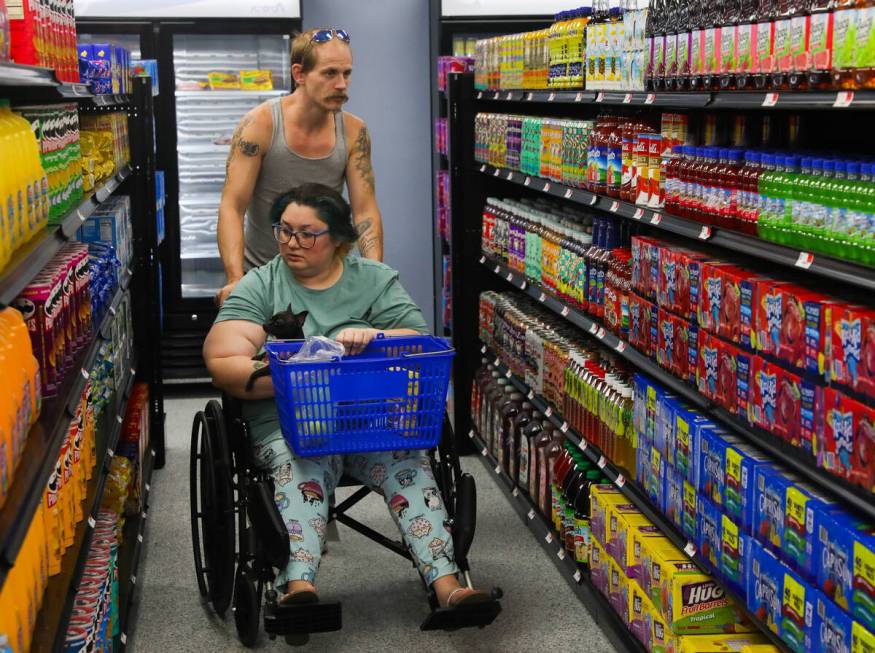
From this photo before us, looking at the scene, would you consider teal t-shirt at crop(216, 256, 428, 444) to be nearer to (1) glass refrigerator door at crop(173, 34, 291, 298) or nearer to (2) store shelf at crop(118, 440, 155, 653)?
(2) store shelf at crop(118, 440, 155, 653)

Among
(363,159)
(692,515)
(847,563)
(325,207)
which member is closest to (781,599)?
(847,563)

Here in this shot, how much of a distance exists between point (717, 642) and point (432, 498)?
3.26 ft

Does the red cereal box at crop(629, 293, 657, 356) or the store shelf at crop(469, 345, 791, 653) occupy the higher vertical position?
the red cereal box at crop(629, 293, 657, 356)

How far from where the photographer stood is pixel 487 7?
25.8 feet

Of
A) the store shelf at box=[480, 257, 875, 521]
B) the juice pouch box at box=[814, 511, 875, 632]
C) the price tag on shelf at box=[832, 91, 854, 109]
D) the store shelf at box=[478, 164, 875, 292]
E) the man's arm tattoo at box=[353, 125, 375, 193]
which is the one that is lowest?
the juice pouch box at box=[814, 511, 875, 632]

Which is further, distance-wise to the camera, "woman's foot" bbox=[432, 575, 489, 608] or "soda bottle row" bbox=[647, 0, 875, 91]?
"woman's foot" bbox=[432, 575, 489, 608]

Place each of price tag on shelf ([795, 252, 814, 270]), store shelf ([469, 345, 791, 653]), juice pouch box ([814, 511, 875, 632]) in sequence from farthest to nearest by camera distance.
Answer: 1. store shelf ([469, 345, 791, 653])
2. price tag on shelf ([795, 252, 814, 270])
3. juice pouch box ([814, 511, 875, 632])

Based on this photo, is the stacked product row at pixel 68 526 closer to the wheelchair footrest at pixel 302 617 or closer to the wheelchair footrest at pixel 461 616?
the wheelchair footrest at pixel 302 617

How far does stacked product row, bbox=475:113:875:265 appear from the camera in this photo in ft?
8.84

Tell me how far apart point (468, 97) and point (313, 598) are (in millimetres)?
3513

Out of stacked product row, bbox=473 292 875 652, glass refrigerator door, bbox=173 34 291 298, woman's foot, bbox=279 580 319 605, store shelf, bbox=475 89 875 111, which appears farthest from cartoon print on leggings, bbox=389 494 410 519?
glass refrigerator door, bbox=173 34 291 298

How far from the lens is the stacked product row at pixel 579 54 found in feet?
13.5

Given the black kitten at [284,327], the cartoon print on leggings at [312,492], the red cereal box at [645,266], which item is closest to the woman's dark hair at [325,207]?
the black kitten at [284,327]

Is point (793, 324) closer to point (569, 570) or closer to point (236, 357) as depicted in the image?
point (236, 357)
